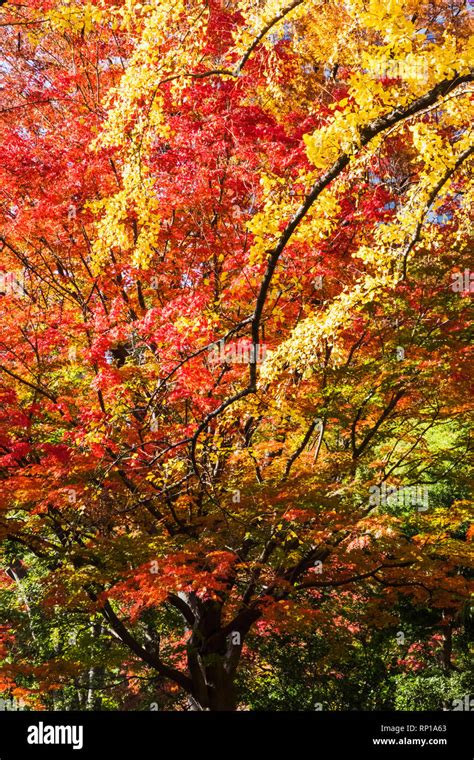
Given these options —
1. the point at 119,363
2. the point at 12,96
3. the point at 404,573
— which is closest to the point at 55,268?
the point at 119,363

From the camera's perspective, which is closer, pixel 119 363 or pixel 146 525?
pixel 146 525

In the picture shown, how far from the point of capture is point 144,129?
4703 mm

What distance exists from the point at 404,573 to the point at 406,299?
14.1ft

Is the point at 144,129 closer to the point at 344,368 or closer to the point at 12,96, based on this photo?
the point at 344,368

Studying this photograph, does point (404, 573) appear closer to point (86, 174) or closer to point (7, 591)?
point (86, 174)

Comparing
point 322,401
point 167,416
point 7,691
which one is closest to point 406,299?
point 322,401

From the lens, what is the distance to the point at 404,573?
956 cm
